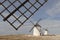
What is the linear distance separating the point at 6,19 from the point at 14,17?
752 millimetres

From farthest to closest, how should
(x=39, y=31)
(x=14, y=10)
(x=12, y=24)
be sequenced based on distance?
1. (x=39, y=31)
2. (x=14, y=10)
3. (x=12, y=24)

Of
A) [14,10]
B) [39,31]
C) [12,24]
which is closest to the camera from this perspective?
[12,24]

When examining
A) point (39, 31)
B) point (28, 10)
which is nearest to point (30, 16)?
point (28, 10)

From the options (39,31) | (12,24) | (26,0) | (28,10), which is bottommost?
(12,24)

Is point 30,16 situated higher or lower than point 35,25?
lower

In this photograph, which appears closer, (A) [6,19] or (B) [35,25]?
(A) [6,19]

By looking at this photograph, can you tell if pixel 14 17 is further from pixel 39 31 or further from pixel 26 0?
pixel 39 31

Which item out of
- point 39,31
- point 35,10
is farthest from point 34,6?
point 39,31

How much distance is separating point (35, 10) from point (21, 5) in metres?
1.44

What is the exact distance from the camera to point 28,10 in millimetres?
20062

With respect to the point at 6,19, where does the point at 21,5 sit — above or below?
above

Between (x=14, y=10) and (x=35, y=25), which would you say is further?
(x=35, y=25)

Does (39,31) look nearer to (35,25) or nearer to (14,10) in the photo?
(35,25)

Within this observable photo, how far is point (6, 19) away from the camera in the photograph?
19859mm
